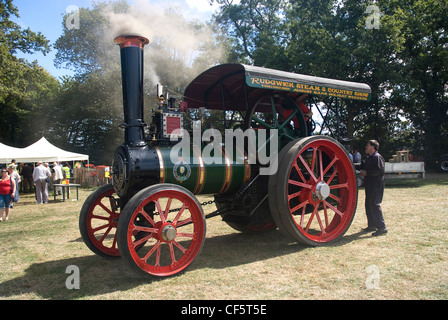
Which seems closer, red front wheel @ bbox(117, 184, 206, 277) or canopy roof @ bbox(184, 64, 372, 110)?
red front wheel @ bbox(117, 184, 206, 277)

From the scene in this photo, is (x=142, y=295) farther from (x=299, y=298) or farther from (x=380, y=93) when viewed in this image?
(x=380, y=93)

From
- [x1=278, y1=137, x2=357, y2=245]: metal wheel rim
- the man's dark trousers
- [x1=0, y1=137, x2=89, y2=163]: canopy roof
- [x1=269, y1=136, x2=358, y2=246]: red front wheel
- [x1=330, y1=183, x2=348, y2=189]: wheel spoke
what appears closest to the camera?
[x1=269, y1=136, x2=358, y2=246]: red front wheel

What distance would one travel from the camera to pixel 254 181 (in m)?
4.59

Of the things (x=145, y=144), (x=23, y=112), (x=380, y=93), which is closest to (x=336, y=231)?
(x=145, y=144)

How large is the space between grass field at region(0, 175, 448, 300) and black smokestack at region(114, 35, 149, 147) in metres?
1.51

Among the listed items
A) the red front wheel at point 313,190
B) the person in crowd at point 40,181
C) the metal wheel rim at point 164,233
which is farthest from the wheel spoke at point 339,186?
the person in crowd at point 40,181

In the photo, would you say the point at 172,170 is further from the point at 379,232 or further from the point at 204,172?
the point at 379,232

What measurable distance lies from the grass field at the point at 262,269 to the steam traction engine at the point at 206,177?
10.0 inches

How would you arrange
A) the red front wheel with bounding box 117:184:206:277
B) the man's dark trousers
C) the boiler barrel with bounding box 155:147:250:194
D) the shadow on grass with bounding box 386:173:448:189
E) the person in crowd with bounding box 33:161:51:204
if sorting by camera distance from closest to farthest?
the red front wheel with bounding box 117:184:206:277 < the boiler barrel with bounding box 155:147:250:194 < the man's dark trousers < the person in crowd with bounding box 33:161:51:204 < the shadow on grass with bounding box 386:173:448:189

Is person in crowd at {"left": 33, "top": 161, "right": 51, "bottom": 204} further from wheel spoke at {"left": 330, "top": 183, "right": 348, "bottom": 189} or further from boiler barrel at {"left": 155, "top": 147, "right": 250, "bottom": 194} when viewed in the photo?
wheel spoke at {"left": 330, "top": 183, "right": 348, "bottom": 189}

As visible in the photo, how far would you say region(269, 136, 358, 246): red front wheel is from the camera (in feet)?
13.7

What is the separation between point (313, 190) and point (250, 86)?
5.30 feet

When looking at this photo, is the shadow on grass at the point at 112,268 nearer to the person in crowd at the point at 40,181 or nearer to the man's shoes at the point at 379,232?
the man's shoes at the point at 379,232

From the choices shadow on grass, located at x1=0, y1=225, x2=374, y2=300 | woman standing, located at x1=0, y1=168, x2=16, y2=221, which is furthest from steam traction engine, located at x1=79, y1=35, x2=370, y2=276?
woman standing, located at x1=0, y1=168, x2=16, y2=221
